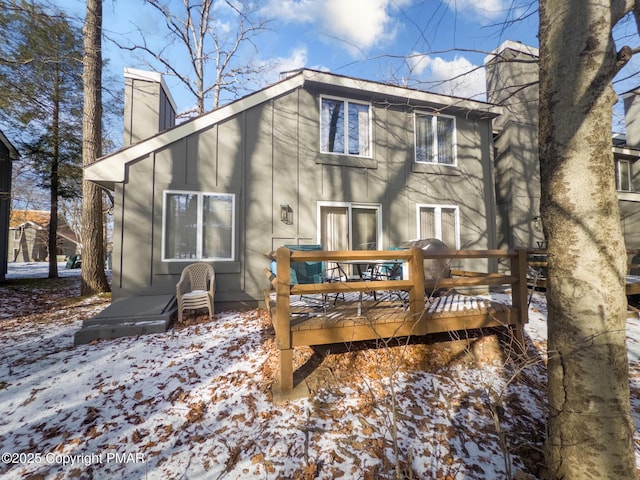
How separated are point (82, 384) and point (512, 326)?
5645 millimetres

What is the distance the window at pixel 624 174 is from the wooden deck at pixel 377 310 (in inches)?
509

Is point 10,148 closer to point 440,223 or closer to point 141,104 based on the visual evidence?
point 141,104

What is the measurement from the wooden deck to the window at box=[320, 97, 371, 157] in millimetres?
4339

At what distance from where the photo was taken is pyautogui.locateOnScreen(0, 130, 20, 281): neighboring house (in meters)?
9.89

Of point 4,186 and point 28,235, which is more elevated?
point 4,186

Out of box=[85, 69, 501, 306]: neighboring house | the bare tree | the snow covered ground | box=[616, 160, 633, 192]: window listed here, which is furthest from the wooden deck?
box=[616, 160, 633, 192]: window

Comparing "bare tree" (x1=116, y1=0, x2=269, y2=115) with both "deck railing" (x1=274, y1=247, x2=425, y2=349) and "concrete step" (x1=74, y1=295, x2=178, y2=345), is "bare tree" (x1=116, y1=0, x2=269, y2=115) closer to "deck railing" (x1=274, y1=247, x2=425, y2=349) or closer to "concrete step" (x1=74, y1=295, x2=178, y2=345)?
"concrete step" (x1=74, y1=295, x2=178, y2=345)

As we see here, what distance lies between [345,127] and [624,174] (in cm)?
1336

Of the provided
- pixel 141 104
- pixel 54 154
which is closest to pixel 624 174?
pixel 141 104

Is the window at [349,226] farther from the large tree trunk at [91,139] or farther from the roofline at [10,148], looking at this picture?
the roofline at [10,148]

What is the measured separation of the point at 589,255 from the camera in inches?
75.9

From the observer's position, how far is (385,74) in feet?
21.9

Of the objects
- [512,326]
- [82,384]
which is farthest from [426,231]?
[82,384]

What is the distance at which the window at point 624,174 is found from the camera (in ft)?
37.6
